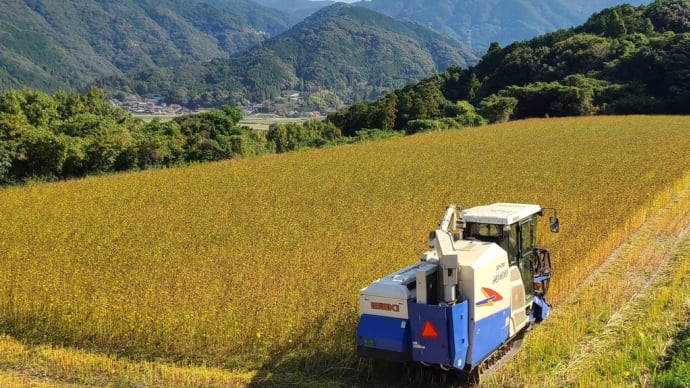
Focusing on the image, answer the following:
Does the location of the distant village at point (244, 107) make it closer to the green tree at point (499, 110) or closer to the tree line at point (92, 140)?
the green tree at point (499, 110)

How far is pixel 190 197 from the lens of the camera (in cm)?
1823

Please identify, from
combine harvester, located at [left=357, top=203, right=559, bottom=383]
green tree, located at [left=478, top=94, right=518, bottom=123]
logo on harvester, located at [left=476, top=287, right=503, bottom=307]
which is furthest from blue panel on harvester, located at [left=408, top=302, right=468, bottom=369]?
green tree, located at [left=478, top=94, right=518, bottom=123]

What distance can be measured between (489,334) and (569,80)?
2107 inches

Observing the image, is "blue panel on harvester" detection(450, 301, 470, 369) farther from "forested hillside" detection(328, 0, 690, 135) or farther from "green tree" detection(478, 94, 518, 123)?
"green tree" detection(478, 94, 518, 123)

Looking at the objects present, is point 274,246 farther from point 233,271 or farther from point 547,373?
point 547,373

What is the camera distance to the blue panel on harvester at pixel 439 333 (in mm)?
5820

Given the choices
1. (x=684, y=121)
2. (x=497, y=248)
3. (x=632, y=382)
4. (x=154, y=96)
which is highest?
(x=154, y=96)

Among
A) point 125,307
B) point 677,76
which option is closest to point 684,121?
Result: point 677,76

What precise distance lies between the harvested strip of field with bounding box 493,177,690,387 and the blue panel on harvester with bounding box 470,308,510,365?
1.81 feet

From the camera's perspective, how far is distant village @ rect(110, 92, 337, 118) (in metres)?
146

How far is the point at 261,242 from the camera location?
12.1 meters

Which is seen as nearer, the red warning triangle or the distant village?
the red warning triangle

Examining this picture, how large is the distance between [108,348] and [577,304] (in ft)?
23.8

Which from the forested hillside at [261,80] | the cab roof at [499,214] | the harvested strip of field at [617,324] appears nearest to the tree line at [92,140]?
the cab roof at [499,214]
